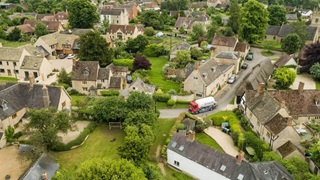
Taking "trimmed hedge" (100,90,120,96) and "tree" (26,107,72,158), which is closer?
"tree" (26,107,72,158)

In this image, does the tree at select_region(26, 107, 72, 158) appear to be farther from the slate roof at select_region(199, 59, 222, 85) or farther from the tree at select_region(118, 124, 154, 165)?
the slate roof at select_region(199, 59, 222, 85)

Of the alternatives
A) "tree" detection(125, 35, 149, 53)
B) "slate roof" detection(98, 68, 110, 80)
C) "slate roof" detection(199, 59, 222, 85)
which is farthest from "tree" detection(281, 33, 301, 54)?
"slate roof" detection(98, 68, 110, 80)

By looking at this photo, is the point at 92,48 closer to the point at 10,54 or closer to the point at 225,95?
the point at 10,54

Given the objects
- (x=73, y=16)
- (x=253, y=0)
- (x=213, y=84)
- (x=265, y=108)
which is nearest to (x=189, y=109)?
(x=213, y=84)

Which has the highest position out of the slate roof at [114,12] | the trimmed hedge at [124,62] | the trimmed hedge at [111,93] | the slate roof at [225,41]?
the slate roof at [114,12]

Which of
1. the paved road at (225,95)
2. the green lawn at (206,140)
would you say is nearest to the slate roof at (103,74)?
the paved road at (225,95)

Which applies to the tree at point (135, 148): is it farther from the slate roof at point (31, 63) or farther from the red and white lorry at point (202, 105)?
the slate roof at point (31, 63)

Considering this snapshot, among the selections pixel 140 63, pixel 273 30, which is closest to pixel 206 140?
pixel 140 63
